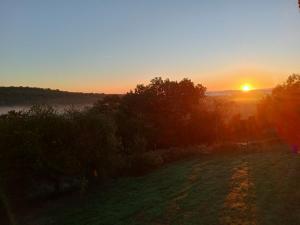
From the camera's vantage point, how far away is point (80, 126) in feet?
104

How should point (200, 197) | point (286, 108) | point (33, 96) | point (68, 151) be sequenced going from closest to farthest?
point (200, 197) < point (68, 151) < point (286, 108) < point (33, 96)

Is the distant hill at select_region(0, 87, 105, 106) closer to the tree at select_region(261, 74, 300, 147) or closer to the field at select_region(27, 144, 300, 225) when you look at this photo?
the tree at select_region(261, 74, 300, 147)

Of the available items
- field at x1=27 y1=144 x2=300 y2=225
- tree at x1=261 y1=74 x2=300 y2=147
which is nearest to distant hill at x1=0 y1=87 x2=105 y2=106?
tree at x1=261 y1=74 x2=300 y2=147

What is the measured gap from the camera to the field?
19.1 meters

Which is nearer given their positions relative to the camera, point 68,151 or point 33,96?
point 68,151

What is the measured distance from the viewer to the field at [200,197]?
62.6ft

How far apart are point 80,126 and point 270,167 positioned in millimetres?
14056

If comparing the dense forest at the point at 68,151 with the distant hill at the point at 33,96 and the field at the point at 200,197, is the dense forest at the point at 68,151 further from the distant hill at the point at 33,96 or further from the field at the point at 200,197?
the distant hill at the point at 33,96

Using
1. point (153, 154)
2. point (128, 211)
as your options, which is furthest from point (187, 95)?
point (128, 211)

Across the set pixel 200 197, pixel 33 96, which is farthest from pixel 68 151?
pixel 33 96

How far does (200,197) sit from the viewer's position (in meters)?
22.7

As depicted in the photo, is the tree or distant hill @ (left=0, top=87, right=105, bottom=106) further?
distant hill @ (left=0, top=87, right=105, bottom=106)

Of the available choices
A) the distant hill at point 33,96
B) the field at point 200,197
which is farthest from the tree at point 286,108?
the distant hill at point 33,96

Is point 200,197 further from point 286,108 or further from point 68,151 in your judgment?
point 286,108
